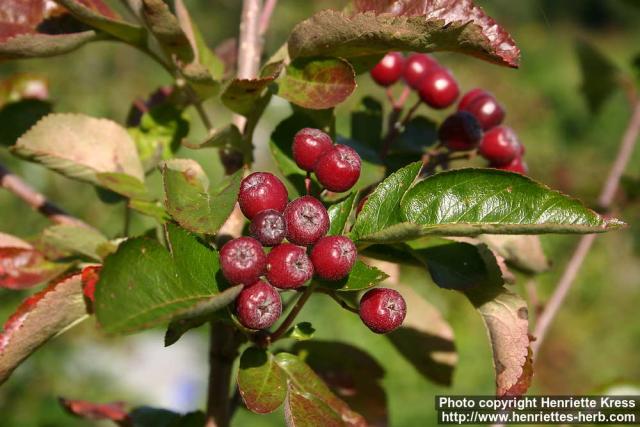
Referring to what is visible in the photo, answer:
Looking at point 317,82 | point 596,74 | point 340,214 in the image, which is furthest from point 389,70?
point 596,74

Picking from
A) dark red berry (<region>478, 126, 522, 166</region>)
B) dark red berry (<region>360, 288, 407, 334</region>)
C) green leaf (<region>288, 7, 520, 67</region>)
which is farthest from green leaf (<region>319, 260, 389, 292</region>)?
dark red berry (<region>478, 126, 522, 166</region>)

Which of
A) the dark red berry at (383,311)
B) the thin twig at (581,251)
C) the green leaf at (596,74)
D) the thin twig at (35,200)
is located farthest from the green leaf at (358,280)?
the green leaf at (596,74)

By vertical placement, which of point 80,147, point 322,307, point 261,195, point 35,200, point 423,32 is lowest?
point 322,307

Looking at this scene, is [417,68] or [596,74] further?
[596,74]

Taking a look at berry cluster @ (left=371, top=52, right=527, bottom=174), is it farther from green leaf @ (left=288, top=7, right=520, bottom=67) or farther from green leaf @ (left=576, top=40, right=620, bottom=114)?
green leaf @ (left=576, top=40, right=620, bottom=114)

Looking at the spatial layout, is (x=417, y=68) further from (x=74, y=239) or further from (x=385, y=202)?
(x=74, y=239)

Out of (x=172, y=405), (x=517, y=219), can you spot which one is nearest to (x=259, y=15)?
(x=517, y=219)

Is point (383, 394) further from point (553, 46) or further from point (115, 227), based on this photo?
point (553, 46)

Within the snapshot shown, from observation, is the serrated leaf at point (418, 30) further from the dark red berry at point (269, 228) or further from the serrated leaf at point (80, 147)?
the serrated leaf at point (80, 147)
